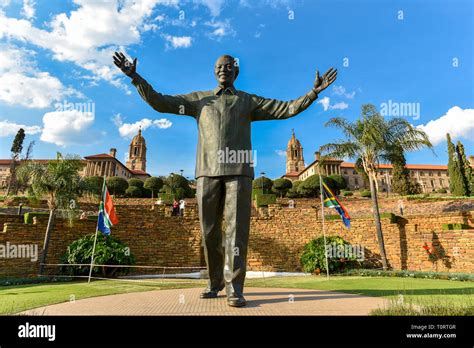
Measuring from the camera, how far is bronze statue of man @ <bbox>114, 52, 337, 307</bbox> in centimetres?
423

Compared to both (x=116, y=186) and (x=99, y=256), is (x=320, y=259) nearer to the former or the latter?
(x=99, y=256)

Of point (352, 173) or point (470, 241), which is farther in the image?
point (352, 173)

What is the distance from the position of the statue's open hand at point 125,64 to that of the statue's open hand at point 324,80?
2.74 meters

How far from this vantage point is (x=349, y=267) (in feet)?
48.2

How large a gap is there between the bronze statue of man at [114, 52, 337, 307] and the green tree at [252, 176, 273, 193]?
35.6 m

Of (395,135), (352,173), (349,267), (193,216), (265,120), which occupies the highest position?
(352,173)

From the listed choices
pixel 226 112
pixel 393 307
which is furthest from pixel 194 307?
pixel 226 112

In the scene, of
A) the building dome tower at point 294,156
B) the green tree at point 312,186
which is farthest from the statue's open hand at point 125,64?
the building dome tower at point 294,156

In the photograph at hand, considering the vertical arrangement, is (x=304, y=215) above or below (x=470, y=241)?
above

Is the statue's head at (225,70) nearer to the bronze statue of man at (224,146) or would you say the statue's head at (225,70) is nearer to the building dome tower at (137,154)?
the bronze statue of man at (224,146)

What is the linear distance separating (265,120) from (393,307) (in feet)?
10.7

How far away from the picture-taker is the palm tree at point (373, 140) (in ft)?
50.6

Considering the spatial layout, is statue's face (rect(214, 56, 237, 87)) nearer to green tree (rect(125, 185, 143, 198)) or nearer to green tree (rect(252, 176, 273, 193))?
green tree (rect(252, 176, 273, 193))
